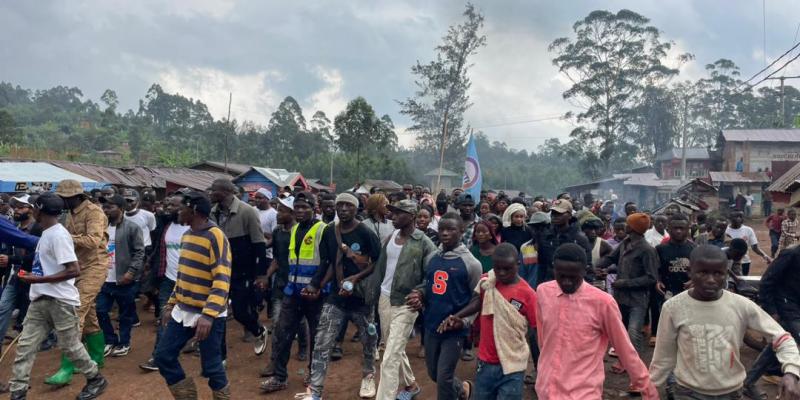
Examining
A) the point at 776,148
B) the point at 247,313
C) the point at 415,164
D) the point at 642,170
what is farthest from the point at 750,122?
the point at 247,313

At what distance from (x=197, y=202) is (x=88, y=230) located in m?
1.91

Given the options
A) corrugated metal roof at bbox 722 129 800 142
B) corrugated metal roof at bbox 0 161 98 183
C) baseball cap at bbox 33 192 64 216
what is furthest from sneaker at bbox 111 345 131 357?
corrugated metal roof at bbox 722 129 800 142

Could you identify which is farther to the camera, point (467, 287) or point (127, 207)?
point (127, 207)

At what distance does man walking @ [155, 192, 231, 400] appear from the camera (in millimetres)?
4250

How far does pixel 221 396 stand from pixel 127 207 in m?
4.18

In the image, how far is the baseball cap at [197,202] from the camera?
434cm

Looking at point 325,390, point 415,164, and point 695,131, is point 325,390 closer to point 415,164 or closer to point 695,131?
point 415,164

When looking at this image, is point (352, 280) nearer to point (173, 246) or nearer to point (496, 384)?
point (496, 384)

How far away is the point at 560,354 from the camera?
3152 mm

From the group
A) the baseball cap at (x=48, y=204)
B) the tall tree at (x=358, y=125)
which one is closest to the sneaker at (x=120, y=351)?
the baseball cap at (x=48, y=204)

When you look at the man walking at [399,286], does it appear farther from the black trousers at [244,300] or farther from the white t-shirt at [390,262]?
the black trousers at [244,300]

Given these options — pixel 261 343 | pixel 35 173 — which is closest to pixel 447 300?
pixel 261 343

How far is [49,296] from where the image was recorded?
192 inches

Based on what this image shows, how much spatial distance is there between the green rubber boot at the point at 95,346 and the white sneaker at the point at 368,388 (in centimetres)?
283
